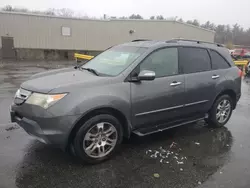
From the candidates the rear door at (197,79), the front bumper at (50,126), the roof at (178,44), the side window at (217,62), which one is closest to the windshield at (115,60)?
the roof at (178,44)

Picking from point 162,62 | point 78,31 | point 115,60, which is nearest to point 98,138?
point 115,60

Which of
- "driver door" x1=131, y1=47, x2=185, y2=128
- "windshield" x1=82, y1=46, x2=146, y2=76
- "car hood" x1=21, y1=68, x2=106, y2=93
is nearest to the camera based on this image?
"car hood" x1=21, y1=68, x2=106, y2=93

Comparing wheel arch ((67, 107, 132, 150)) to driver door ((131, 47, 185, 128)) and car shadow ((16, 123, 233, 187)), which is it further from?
car shadow ((16, 123, 233, 187))

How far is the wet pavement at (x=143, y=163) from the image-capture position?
129 inches

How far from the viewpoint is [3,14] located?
795 inches

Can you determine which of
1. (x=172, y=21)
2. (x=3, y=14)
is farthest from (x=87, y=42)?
(x=172, y=21)

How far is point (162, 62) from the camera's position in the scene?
4344 millimetres

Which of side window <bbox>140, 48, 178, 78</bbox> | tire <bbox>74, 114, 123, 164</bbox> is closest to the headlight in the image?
tire <bbox>74, 114, 123, 164</bbox>

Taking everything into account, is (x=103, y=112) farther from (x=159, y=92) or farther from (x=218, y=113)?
(x=218, y=113)

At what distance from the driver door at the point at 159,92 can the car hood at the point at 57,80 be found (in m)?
0.69

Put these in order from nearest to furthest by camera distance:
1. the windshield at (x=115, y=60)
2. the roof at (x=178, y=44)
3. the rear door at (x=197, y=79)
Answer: the windshield at (x=115, y=60) → the roof at (x=178, y=44) → the rear door at (x=197, y=79)

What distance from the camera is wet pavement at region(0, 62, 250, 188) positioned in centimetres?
328

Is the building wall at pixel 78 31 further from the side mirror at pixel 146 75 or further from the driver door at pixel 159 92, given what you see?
the side mirror at pixel 146 75

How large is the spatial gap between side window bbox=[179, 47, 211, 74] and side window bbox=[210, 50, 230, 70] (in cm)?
15
